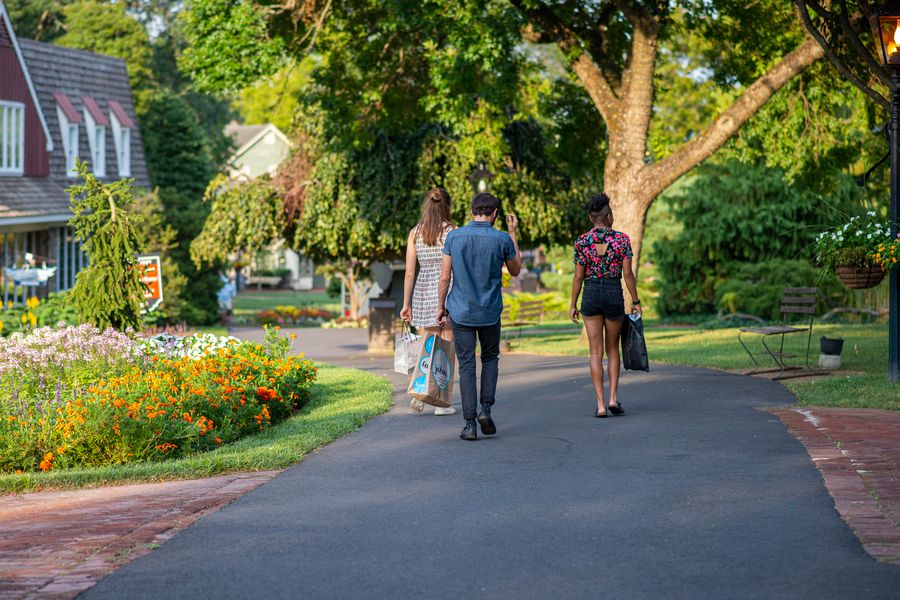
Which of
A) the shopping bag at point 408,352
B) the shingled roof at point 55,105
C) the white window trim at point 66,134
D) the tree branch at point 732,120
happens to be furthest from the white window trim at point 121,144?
the shopping bag at point 408,352

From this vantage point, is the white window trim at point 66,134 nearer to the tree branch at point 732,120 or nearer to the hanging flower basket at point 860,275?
the tree branch at point 732,120

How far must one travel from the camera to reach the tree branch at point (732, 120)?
20.2 metres

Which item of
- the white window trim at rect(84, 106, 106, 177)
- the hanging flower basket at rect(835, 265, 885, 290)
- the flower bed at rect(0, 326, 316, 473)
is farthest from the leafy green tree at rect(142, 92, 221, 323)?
the hanging flower basket at rect(835, 265, 885, 290)

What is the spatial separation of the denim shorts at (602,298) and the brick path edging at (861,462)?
1713 millimetres

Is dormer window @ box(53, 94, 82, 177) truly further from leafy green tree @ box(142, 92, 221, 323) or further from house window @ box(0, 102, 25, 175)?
leafy green tree @ box(142, 92, 221, 323)

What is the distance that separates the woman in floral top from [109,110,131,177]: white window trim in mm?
24296

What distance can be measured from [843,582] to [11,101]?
25451 mm

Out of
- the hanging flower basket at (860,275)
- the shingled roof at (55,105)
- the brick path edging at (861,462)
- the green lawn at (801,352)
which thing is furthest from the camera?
the shingled roof at (55,105)

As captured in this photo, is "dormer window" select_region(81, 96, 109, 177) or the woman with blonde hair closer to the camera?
the woman with blonde hair

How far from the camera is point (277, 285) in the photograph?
75.1 meters

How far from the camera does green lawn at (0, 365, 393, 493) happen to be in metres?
8.58

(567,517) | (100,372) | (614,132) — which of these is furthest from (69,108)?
(567,517)

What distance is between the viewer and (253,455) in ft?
29.5

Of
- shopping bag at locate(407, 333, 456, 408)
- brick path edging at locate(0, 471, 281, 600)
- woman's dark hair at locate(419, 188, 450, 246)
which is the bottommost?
brick path edging at locate(0, 471, 281, 600)
